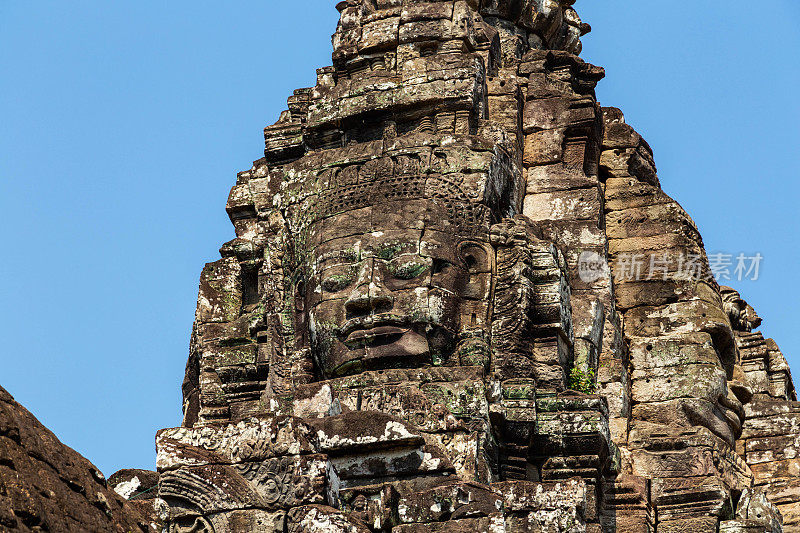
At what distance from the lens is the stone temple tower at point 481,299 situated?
44.5 ft

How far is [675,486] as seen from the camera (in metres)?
14.8

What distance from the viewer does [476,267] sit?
48.1 ft

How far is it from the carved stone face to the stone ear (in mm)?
16

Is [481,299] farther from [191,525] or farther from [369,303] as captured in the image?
[191,525]

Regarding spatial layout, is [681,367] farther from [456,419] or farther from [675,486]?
[456,419]

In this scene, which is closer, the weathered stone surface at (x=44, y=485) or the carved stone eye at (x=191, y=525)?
the weathered stone surface at (x=44, y=485)

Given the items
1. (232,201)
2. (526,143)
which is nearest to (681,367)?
(526,143)

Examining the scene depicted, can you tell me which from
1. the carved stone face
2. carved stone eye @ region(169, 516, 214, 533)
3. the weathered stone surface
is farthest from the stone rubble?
the weathered stone surface

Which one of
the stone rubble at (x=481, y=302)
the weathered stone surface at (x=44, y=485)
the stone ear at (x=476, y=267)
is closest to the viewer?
the weathered stone surface at (x=44, y=485)

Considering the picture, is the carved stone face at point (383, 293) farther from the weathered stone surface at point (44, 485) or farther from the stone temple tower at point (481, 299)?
the weathered stone surface at point (44, 485)

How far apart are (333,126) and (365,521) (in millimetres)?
7131

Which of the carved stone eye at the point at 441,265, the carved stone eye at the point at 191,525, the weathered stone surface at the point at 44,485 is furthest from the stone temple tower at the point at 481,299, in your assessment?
the weathered stone surface at the point at 44,485

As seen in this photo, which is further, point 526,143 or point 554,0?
point 554,0

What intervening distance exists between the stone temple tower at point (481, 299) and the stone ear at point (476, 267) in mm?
22
